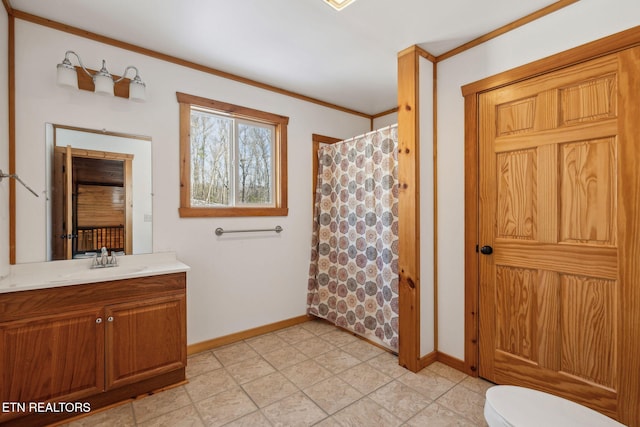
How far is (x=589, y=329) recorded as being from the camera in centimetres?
168

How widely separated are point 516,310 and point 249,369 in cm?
194

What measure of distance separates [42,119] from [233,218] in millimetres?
1475

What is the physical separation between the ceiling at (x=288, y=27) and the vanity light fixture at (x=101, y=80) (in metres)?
0.23

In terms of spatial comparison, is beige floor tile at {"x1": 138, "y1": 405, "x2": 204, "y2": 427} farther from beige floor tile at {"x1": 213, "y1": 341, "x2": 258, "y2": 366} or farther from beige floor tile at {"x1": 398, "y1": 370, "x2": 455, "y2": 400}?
beige floor tile at {"x1": 398, "y1": 370, "x2": 455, "y2": 400}

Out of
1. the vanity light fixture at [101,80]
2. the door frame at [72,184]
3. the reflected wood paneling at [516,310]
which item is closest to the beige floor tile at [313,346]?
→ the reflected wood paneling at [516,310]

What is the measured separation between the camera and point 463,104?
2.21m

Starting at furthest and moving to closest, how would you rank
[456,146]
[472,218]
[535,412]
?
[456,146] → [472,218] → [535,412]

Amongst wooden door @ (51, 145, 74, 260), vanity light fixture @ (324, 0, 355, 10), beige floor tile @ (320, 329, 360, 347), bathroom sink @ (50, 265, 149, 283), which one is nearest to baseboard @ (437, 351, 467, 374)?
Answer: beige floor tile @ (320, 329, 360, 347)

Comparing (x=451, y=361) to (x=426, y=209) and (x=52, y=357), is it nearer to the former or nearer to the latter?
(x=426, y=209)

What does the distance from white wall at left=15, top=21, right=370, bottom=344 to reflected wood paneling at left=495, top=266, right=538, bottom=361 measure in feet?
6.15

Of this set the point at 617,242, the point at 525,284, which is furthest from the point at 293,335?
the point at 617,242

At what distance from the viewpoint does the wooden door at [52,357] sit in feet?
5.16

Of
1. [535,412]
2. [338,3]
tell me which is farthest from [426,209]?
[338,3]

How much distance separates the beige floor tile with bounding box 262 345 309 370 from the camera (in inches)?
93.2
